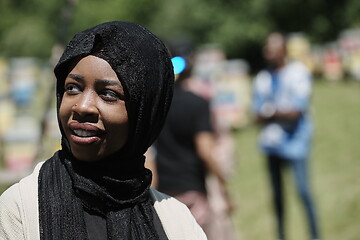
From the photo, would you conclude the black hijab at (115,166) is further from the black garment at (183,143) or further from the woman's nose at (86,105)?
the black garment at (183,143)

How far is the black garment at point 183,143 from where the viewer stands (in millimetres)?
3768

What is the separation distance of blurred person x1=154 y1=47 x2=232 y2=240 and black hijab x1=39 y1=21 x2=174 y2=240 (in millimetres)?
2016

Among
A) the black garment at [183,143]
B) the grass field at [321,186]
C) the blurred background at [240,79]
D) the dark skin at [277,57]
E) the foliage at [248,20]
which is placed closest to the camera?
the black garment at [183,143]

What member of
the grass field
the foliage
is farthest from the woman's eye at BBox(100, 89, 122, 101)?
the foliage

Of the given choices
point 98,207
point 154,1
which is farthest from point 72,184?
point 154,1

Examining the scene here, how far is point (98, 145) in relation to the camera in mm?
1639

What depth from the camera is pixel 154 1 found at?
41562mm

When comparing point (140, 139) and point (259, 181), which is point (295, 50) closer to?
point (259, 181)

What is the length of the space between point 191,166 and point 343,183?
4222 mm

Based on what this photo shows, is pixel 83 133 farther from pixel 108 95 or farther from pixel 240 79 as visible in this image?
pixel 240 79

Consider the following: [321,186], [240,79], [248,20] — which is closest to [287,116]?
[321,186]

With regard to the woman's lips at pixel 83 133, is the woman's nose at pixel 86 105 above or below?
above

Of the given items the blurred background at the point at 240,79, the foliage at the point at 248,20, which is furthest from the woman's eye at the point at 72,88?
the foliage at the point at 248,20

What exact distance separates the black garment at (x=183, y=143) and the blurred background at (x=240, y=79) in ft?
1.65
